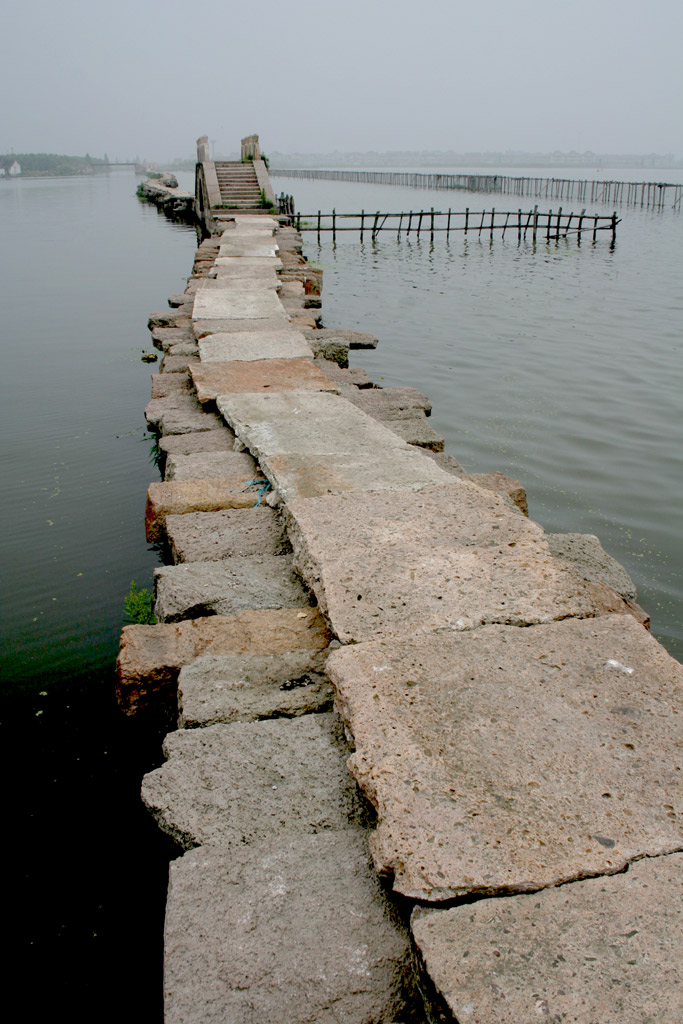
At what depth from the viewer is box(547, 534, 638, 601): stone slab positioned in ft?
9.92

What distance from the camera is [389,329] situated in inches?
489

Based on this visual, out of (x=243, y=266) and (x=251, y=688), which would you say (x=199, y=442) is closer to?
(x=251, y=688)

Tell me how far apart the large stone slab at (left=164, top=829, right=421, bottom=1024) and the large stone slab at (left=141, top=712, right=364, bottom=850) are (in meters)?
0.08

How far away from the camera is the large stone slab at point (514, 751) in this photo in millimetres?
1580

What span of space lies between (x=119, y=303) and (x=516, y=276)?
9791mm

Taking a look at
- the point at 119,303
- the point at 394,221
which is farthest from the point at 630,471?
the point at 394,221

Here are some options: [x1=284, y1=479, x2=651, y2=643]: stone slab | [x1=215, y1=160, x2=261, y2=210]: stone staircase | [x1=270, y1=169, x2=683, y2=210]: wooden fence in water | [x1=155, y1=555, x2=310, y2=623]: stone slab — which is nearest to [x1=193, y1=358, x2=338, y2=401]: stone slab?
[x1=284, y1=479, x2=651, y2=643]: stone slab

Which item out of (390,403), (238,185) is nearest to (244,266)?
(390,403)

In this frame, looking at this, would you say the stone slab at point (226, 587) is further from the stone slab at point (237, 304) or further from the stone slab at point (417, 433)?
the stone slab at point (237, 304)

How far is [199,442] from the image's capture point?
14.9ft

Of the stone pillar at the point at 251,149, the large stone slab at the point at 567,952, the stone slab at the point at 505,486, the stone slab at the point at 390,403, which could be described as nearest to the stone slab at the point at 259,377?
the stone slab at the point at 390,403

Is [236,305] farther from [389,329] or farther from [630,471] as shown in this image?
[389,329]

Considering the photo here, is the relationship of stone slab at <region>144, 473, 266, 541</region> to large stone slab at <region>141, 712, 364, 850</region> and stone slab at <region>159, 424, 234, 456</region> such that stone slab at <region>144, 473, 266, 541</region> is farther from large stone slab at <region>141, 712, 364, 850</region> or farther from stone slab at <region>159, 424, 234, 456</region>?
large stone slab at <region>141, 712, 364, 850</region>

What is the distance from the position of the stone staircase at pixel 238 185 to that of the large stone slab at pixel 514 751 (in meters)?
18.9
